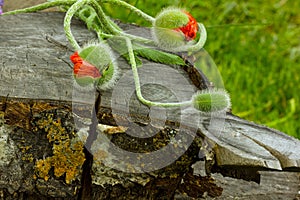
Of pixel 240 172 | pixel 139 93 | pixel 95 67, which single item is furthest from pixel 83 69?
pixel 240 172

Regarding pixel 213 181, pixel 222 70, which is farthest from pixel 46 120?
pixel 222 70

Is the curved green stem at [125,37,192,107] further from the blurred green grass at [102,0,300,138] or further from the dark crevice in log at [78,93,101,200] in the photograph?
the blurred green grass at [102,0,300,138]

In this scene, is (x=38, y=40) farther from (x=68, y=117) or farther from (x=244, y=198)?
(x=244, y=198)

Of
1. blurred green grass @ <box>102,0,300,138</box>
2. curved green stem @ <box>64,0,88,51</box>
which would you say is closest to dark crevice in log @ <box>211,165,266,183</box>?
curved green stem @ <box>64,0,88,51</box>

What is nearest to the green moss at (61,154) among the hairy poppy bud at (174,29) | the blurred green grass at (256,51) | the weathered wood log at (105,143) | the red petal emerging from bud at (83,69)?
the weathered wood log at (105,143)

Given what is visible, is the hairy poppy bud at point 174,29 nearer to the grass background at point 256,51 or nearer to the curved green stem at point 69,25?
the curved green stem at point 69,25

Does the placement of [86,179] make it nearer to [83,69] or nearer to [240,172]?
[83,69]

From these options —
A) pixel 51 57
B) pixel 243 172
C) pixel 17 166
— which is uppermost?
pixel 51 57
